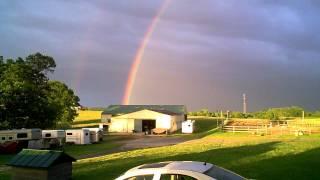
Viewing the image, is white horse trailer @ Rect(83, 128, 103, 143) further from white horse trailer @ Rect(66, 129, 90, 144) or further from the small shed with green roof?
the small shed with green roof

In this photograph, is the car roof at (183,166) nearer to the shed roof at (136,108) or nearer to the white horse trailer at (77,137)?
the white horse trailer at (77,137)

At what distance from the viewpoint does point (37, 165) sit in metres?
15.8

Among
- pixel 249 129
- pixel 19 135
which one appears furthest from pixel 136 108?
pixel 19 135

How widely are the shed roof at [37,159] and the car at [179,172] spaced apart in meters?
6.23

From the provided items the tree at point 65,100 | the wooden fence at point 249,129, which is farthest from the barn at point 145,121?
the wooden fence at point 249,129

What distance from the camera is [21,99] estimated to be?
196 feet

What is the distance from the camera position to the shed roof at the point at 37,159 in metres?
15.8

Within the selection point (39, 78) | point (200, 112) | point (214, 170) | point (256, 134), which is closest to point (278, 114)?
point (200, 112)

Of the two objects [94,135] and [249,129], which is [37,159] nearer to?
[94,135]

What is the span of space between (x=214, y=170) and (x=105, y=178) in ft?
37.3

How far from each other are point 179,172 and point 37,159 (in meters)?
7.64

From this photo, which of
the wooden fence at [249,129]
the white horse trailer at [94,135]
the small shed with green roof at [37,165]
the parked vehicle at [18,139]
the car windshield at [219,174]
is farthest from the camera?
the wooden fence at [249,129]

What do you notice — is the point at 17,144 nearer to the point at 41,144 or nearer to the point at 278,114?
the point at 41,144

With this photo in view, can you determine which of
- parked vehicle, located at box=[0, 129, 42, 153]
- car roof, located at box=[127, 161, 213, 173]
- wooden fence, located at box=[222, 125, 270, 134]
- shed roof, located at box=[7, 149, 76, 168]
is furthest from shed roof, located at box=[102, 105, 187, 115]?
car roof, located at box=[127, 161, 213, 173]
